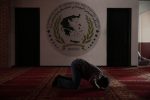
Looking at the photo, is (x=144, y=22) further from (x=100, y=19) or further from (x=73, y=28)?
(x=73, y=28)

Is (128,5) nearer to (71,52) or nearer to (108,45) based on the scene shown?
(108,45)

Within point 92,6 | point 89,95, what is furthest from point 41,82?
point 92,6

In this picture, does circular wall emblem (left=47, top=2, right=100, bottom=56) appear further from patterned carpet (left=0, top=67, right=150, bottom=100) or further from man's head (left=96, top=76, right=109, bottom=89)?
man's head (left=96, top=76, right=109, bottom=89)

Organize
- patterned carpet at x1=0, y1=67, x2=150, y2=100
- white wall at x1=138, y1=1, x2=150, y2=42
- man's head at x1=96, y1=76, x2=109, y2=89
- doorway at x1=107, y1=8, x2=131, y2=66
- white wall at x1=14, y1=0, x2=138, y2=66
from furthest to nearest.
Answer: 1. white wall at x1=138, y1=1, x2=150, y2=42
2. doorway at x1=107, y1=8, x2=131, y2=66
3. white wall at x1=14, y1=0, x2=138, y2=66
4. man's head at x1=96, y1=76, x2=109, y2=89
5. patterned carpet at x1=0, y1=67, x2=150, y2=100

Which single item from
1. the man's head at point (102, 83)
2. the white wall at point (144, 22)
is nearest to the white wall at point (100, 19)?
the white wall at point (144, 22)

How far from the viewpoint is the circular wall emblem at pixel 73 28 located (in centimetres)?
1111

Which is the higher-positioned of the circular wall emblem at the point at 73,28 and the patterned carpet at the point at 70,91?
the circular wall emblem at the point at 73,28

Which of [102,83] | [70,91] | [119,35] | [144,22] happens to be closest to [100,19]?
[119,35]

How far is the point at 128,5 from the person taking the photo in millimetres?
11109

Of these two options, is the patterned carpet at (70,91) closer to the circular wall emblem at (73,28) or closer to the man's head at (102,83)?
the man's head at (102,83)

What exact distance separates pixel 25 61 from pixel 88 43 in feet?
7.10

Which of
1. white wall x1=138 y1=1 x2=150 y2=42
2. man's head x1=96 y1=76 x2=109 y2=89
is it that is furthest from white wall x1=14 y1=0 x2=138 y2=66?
man's head x1=96 y1=76 x2=109 y2=89

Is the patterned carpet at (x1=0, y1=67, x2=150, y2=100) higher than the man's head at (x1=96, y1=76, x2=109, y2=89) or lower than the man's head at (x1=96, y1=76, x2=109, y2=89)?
lower

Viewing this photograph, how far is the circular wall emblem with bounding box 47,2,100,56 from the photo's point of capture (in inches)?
437
